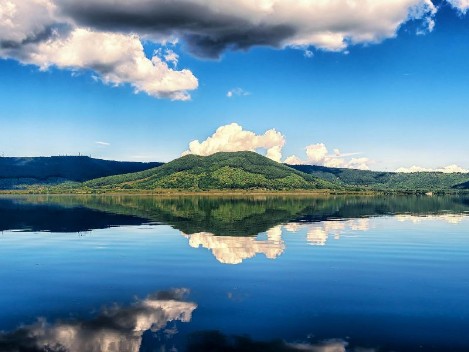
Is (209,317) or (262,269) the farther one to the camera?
(262,269)

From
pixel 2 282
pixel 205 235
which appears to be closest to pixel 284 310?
pixel 2 282

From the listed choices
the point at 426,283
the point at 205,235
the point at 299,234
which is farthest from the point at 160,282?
the point at 299,234

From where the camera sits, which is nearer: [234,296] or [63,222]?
[234,296]

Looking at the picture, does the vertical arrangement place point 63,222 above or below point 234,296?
above

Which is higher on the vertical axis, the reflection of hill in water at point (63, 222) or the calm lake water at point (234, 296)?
the reflection of hill in water at point (63, 222)

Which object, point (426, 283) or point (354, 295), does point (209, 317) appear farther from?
point (426, 283)

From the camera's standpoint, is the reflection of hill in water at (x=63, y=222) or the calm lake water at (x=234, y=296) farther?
the reflection of hill in water at (x=63, y=222)

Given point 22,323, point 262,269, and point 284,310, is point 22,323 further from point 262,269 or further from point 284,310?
point 262,269

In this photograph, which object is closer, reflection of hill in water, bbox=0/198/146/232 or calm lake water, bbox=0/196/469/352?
→ calm lake water, bbox=0/196/469/352

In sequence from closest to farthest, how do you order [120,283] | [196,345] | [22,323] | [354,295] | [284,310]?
1. [196,345]
2. [22,323]
3. [284,310]
4. [354,295]
5. [120,283]

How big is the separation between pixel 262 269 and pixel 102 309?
1886 cm

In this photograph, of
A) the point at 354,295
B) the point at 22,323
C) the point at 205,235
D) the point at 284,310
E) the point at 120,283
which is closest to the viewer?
the point at 22,323

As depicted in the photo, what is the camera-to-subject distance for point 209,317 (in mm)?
28406

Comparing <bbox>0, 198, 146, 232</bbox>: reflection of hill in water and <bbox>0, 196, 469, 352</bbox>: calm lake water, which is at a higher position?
<bbox>0, 198, 146, 232</bbox>: reflection of hill in water
